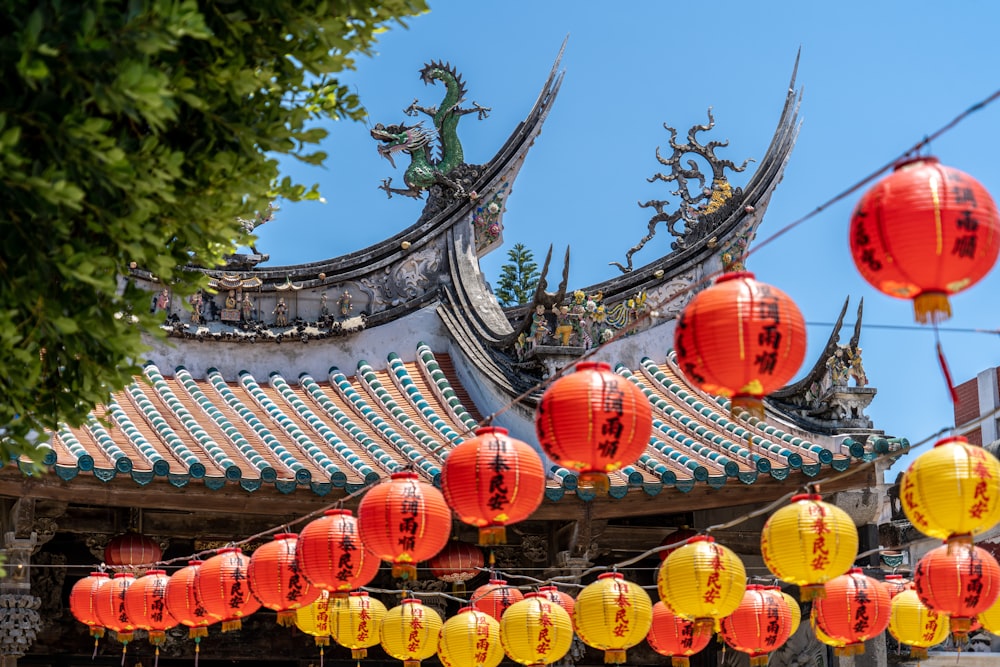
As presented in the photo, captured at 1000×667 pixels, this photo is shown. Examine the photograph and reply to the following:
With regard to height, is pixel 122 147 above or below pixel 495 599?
above

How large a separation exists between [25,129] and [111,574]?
7376 mm

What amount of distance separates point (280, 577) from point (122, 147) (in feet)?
17.2

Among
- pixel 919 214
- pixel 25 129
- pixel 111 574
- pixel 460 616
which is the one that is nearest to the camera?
pixel 25 129

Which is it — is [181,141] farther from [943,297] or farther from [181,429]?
[181,429]

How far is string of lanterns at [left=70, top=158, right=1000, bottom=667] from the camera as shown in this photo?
279 inches

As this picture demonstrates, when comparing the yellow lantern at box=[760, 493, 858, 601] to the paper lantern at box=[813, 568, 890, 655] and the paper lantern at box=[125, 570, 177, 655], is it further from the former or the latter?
the paper lantern at box=[125, 570, 177, 655]

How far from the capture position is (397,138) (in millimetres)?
15172

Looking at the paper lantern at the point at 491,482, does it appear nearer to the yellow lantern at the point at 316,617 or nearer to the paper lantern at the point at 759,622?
the paper lantern at the point at 759,622

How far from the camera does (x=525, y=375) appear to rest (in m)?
14.1

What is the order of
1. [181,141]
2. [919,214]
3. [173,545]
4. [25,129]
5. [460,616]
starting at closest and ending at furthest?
[25,129], [181,141], [919,214], [460,616], [173,545]

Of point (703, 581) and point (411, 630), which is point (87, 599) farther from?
point (703, 581)

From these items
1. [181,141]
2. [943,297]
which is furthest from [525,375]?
[181,141]

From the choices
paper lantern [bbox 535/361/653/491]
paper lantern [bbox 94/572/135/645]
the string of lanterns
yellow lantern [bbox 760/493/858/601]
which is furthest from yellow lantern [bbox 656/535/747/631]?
paper lantern [bbox 94/572/135/645]

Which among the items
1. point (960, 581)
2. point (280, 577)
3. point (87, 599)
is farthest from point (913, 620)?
point (87, 599)
